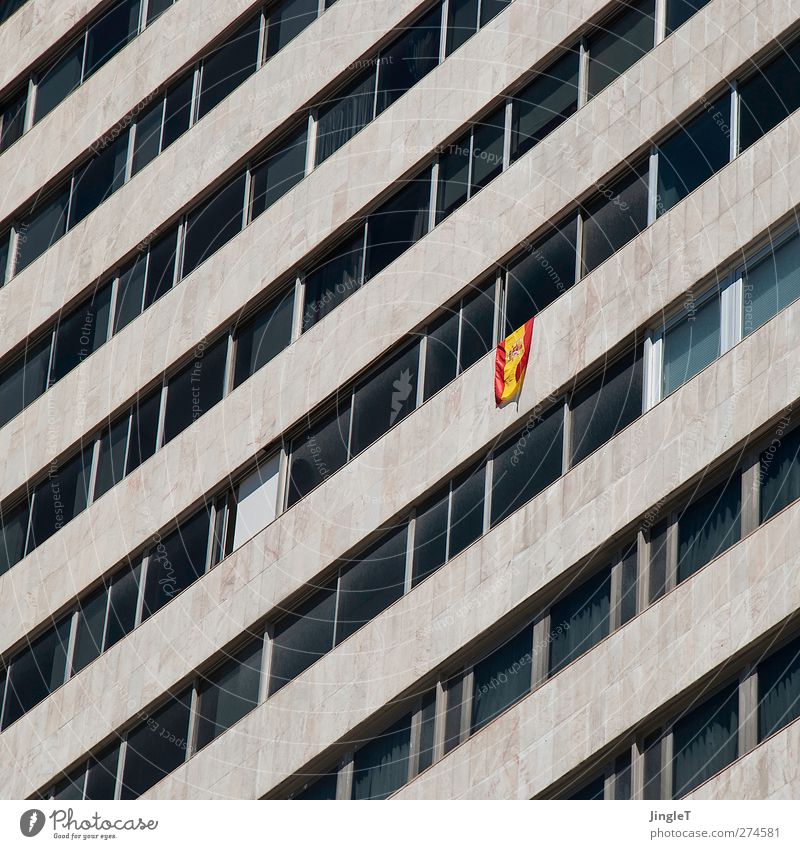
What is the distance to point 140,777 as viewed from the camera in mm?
48469

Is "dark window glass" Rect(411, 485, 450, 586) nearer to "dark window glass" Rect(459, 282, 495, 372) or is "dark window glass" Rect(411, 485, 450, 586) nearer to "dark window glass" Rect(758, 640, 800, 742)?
"dark window glass" Rect(459, 282, 495, 372)

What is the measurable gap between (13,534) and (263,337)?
7.29 metres

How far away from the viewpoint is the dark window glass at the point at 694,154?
44.8 metres

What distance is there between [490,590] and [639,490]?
3200 mm

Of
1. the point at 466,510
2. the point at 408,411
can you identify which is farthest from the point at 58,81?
the point at 466,510

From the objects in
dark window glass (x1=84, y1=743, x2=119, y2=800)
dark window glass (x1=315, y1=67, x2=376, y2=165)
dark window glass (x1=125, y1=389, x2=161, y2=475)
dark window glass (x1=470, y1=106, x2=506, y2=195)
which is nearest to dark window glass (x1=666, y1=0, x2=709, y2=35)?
dark window glass (x1=470, y1=106, x2=506, y2=195)

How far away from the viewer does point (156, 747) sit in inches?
1911

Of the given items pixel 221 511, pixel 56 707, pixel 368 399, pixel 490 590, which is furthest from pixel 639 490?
pixel 56 707

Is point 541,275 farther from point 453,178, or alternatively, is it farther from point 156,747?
point 156,747

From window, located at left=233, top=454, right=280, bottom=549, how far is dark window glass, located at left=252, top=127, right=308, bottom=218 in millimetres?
5542

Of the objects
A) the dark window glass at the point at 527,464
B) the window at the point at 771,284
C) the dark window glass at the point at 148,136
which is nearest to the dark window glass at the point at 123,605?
the dark window glass at the point at 527,464

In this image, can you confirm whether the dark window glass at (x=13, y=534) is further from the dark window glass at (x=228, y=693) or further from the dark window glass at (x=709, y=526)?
the dark window glass at (x=709, y=526)

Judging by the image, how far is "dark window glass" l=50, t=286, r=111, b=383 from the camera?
2121 inches

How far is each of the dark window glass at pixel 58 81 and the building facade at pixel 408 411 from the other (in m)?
0.94
